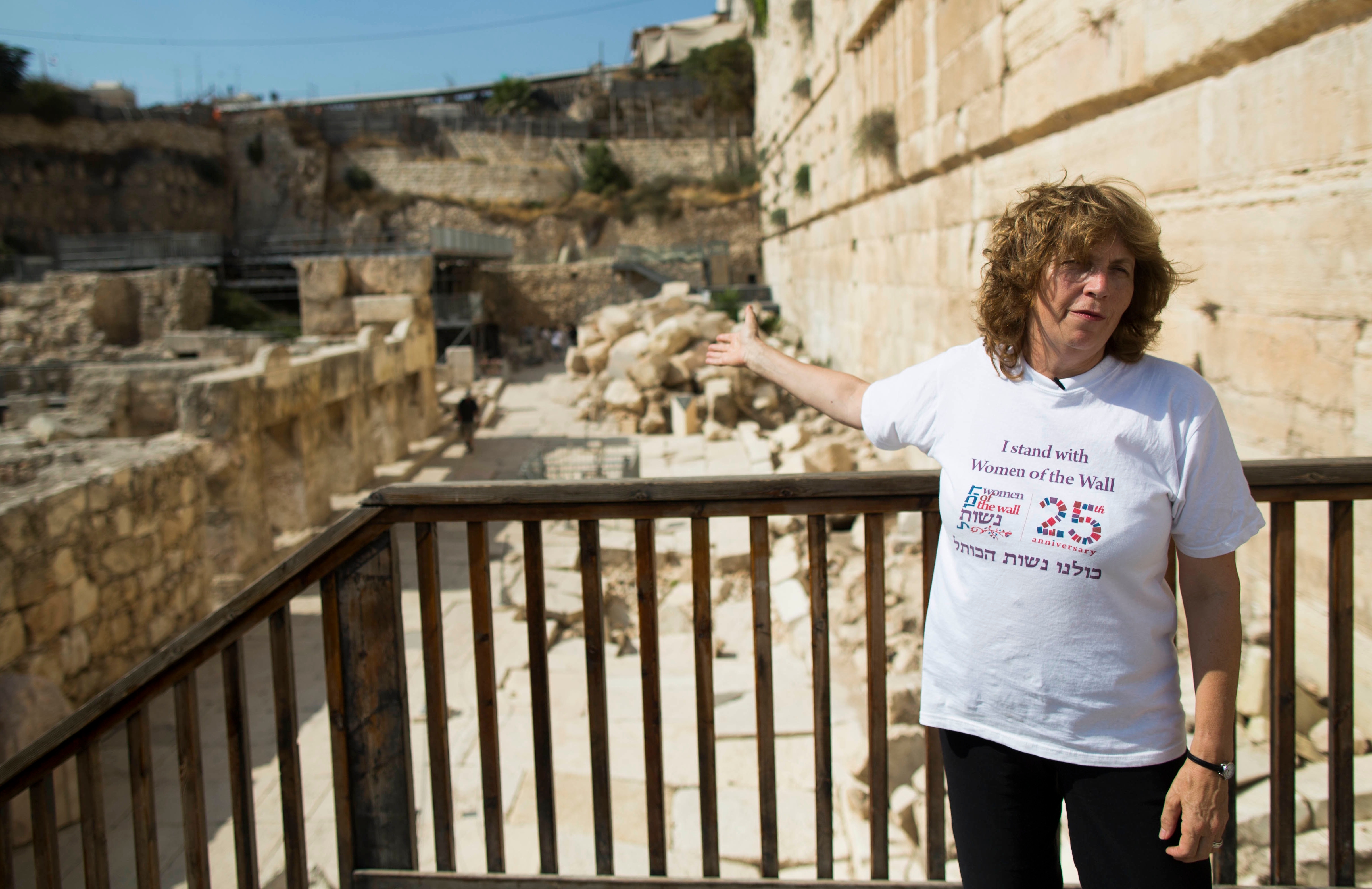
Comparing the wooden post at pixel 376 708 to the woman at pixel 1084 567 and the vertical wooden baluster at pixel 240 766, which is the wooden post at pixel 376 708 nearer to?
the vertical wooden baluster at pixel 240 766

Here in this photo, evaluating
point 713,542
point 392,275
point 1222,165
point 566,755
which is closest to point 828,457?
point 713,542

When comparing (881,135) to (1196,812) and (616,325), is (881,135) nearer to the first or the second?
(1196,812)

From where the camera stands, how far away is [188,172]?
3497 cm

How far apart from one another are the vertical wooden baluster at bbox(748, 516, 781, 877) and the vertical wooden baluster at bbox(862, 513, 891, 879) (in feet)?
0.71

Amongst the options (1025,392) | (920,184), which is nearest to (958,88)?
(920,184)

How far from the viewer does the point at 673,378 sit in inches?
525

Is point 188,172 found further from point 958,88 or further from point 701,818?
point 701,818

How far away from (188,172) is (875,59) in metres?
34.3

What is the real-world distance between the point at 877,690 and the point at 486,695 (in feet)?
2.91

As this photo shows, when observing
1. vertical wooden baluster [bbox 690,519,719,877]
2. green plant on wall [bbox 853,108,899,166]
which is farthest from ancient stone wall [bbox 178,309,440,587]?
green plant on wall [bbox 853,108,899,166]

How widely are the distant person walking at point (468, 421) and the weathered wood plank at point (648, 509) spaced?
35.6 feet

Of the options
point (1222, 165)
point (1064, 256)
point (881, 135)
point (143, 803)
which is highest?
point (881, 135)

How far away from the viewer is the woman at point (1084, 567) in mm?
1359

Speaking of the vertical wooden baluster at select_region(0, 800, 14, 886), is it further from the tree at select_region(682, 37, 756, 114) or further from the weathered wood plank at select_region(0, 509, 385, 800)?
the tree at select_region(682, 37, 756, 114)
